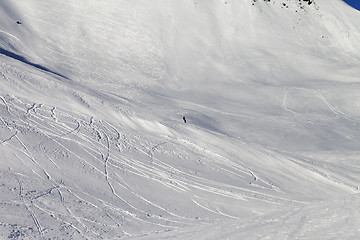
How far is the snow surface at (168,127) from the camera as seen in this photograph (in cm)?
867

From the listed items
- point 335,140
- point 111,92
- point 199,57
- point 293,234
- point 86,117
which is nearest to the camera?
point 293,234

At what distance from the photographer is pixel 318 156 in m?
13.3

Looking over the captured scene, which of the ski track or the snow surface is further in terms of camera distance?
the ski track

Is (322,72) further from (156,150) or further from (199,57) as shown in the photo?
(156,150)

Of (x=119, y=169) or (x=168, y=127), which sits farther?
(x=168, y=127)

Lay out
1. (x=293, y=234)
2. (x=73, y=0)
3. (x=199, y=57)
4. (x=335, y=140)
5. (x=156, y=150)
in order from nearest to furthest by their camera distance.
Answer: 1. (x=293, y=234)
2. (x=156, y=150)
3. (x=335, y=140)
4. (x=199, y=57)
5. (x=73, y=0)

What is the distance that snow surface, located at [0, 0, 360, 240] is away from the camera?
867 cm

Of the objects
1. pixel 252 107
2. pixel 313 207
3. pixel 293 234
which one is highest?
pixel 293 234

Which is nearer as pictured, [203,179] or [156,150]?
[203,179]

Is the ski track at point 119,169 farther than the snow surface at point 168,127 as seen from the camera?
Yes

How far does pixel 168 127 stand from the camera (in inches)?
530

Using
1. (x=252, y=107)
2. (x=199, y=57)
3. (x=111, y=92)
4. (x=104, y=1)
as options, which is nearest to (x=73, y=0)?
(x=104, y=1)

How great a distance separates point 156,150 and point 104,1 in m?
17.3

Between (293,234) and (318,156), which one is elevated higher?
(293,234)
